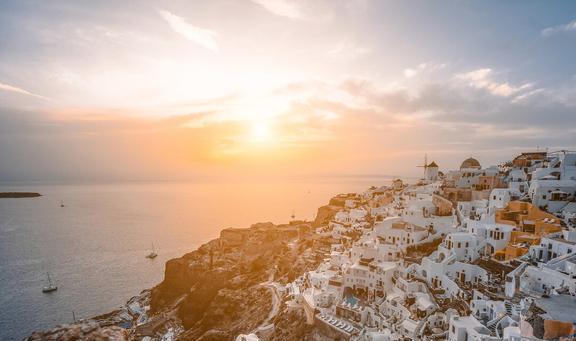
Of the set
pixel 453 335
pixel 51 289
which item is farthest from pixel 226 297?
pixel 51 289

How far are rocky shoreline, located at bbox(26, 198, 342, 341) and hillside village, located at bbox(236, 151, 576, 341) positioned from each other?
3.86m

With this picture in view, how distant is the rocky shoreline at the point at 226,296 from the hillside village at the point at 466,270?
3858mm

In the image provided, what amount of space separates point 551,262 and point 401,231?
56.6 feet

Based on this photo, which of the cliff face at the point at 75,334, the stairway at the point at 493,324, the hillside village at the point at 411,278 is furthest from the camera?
the cliff face at the point at 75,334

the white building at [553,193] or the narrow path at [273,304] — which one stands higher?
the white building at [553,193]

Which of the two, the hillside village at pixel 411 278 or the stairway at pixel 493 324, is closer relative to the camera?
the stairway at pixel 493 324

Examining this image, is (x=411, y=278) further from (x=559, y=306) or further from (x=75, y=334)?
(x=75, y=334)

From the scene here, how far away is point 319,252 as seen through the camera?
57000 millimetres

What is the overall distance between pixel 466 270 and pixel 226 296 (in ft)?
121

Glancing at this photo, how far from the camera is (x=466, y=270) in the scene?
31578 millimetres

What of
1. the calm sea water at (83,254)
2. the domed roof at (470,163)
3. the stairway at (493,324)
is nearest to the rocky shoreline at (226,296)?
the calm sea water at (83,254)

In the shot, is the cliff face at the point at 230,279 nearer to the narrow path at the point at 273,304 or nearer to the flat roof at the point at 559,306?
the narrow path at the point at 273,304

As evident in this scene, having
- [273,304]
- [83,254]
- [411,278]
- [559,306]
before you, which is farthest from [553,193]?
[83,254]

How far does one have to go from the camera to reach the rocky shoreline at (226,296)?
39125mm
